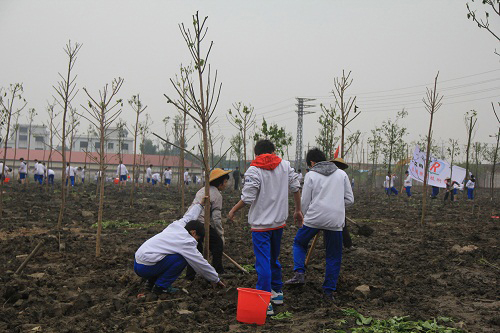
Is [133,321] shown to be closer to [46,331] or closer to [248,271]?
[46,331]

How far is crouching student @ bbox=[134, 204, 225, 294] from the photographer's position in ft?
15.9

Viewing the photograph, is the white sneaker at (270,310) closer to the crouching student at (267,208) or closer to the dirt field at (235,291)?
the dirt field at (235,291)

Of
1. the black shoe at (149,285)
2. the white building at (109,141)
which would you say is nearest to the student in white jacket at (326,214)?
the black shoe at (149,285)

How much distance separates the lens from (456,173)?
22.8 metres

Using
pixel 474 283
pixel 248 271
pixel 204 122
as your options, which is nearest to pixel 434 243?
pixel 474 283

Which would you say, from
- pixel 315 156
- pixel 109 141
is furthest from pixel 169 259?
pixel 109 141

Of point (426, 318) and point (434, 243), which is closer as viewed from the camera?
point (426, 318)

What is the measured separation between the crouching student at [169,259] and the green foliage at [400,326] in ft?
5.57

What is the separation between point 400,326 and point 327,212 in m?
1.49

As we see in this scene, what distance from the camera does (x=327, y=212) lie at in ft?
16.5

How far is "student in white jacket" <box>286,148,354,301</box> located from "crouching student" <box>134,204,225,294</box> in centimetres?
112

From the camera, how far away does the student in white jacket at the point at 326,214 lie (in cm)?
504

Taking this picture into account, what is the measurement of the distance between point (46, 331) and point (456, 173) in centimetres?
2246

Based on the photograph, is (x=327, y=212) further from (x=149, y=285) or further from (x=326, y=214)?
(x=149, y=285)
